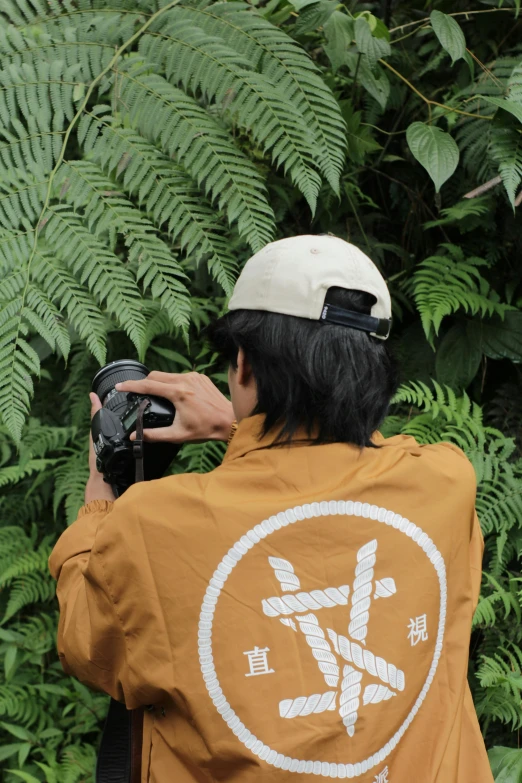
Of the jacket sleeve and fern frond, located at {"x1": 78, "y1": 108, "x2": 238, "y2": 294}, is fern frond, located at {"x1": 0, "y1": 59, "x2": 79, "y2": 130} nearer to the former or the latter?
fern frond, located at {"x1": 78, "y1": 108, "x2": 238, "y2": 294}

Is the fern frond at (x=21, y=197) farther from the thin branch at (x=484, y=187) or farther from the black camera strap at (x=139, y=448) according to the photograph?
the thin branch at (x=484, y=187)

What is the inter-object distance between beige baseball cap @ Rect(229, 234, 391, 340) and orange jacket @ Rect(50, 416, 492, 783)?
0.24 meters

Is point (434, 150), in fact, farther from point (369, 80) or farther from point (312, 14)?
point (312, 14)

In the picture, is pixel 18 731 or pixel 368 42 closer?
pixel 368 42

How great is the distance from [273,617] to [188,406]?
608 millimetres

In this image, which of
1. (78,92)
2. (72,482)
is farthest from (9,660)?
(78,92)

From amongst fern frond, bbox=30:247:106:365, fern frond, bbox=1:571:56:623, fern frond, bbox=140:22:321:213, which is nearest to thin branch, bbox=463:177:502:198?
fern frond, bbox=140:22:321:213

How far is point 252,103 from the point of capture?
2.12 metres

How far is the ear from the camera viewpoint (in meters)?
1.34

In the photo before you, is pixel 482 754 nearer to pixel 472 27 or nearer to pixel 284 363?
pixel 284 363

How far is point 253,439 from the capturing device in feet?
4.24

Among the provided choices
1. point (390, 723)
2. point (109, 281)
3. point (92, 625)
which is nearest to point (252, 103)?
point (109, 281)

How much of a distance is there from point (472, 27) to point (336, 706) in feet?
8.27

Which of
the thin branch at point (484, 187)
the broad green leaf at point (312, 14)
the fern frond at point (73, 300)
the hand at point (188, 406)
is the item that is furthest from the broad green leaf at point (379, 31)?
the hand at point (188, 406)
